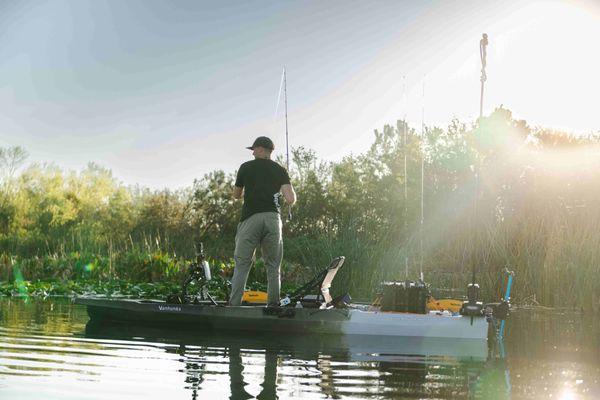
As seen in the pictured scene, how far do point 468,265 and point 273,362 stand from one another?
10679 mm

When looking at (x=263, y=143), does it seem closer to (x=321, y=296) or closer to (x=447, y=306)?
(x=321, y=296)

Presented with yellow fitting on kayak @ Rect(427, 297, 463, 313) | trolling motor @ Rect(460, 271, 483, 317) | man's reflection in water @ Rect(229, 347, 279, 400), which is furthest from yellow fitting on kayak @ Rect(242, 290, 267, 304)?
trolling motor @ Rect(460, 271, 483, 317)

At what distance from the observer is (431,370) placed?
788cm

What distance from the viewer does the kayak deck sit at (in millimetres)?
9727

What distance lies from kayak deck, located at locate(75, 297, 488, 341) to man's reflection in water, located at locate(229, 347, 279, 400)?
121 centimetres

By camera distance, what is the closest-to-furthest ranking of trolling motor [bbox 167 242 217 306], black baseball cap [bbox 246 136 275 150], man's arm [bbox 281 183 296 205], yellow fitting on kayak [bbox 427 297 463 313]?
man's arm [bbox 281 183 296 205] < black baseball cap [bbox 246 136 275 150] < trolling motor [bbox 167 242 217 306] < yellow fitting on kayak [bbox 427 297 463 313]

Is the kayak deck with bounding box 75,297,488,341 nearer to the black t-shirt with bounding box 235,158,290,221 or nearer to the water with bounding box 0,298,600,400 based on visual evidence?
the water with bounding box 0,298,600,400

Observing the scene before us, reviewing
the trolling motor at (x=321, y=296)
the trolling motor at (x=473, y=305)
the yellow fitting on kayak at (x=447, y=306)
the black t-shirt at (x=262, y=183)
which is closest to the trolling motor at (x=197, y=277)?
the black t-shirt at (x=262, y=183)

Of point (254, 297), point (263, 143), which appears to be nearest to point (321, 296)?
point (254, 297)

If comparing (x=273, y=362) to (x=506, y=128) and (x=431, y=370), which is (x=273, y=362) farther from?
(x=506, y=128)

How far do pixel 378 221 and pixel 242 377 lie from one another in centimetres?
1318

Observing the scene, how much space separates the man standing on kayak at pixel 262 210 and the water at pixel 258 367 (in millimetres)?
880

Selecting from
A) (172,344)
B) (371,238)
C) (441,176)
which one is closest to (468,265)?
(371,238)

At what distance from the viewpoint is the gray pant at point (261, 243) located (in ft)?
33.3
